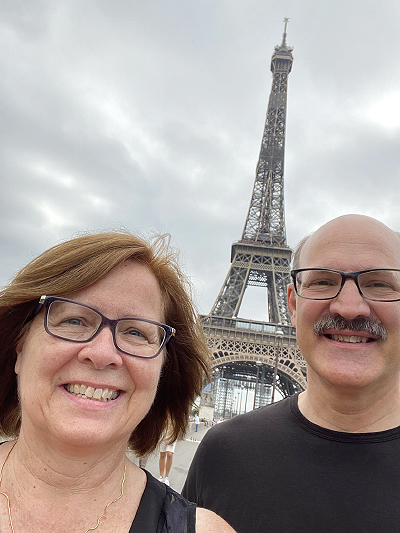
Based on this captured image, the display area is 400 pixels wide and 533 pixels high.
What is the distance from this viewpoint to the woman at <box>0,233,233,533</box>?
1562 mm

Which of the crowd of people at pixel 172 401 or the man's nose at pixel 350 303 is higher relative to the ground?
the man's nose at pixel 350 303

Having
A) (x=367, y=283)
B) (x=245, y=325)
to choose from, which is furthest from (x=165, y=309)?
(x=245, y=325)

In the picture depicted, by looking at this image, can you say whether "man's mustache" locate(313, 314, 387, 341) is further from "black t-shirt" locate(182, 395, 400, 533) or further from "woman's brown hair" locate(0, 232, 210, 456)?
"woman's brown hair" locate(0, 232, 210, 456)

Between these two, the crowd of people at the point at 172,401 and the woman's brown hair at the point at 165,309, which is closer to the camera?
the crowd of people at the point at 172,401

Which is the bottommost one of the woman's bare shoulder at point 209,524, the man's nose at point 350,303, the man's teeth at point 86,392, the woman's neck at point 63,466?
the woman's bare shoulder at point 209,524

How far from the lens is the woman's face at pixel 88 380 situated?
5.09 ft

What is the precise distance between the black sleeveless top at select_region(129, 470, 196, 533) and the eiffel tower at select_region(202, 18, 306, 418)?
2258 cm

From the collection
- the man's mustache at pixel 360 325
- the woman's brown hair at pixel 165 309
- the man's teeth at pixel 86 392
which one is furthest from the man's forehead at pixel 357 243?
the man's teeth at pixel 86 392

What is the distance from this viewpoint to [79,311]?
1.71 m

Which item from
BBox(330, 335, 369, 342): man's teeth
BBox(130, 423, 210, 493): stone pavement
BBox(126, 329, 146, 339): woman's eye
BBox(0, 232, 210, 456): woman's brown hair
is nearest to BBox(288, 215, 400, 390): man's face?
BBox(330, 335, 369, 342): man's teeth

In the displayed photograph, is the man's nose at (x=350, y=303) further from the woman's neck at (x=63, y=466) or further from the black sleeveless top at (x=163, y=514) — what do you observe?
the woman's neck at (x=63, y=466)

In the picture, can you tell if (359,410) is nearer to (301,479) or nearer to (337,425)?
(337,425)

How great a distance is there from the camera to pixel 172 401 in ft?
7.72

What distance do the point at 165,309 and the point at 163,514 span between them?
35.3 inches
